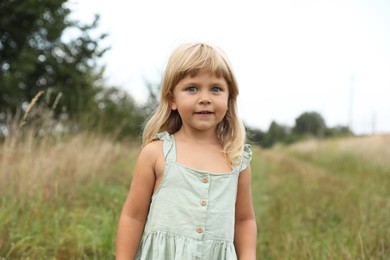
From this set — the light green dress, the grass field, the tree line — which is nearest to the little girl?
the light green dress

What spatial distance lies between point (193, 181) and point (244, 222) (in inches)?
14.0

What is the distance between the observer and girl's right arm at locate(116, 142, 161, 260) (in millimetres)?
1917

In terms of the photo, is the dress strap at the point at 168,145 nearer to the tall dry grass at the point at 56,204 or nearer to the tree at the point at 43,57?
the tall dry grass at the point at 56,204

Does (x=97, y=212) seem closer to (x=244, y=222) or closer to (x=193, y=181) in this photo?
(x=244, y=222)

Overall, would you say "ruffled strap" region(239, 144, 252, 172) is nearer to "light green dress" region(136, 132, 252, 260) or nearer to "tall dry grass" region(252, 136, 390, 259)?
"light green dress" region(136, 132, 252, 260)

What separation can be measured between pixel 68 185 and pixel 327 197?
3040 mm

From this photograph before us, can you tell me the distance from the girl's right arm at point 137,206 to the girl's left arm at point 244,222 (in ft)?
1.28

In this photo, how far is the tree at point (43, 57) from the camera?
283 inches

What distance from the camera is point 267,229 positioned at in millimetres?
4332

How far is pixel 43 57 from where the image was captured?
26.4ft

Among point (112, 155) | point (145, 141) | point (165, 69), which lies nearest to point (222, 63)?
point (165, 69)

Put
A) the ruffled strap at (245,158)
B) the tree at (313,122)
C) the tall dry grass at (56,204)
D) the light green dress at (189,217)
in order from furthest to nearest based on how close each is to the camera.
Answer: the tree at (313,122) → the tall dry grass at (56,204) → the ruffled strap at (245,158) → the light green dress at (189,217)

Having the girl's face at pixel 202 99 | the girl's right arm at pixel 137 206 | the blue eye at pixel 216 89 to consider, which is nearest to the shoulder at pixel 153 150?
the girl's right arm at pixel 137 206

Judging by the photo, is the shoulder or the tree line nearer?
the shoulder
